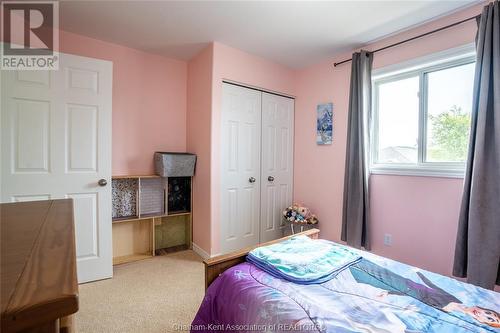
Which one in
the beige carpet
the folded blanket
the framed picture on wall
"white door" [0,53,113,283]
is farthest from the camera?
the framed picture on wall

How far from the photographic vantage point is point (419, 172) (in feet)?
7.55

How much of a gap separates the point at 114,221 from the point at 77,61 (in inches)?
63.6

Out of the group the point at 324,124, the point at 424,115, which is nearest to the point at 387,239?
the point at 424,115

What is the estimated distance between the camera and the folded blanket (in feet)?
4.09

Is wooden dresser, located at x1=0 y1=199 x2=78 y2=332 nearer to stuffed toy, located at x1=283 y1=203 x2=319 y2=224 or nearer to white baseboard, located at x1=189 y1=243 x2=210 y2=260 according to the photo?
white baseboard, located at x1=189 y1=243 x2=210 y2=260

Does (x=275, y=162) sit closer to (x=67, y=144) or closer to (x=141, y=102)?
(x=141, y=102)

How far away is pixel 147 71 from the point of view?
116 inches

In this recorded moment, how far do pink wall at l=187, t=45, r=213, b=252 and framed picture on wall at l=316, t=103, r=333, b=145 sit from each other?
1461 millimetres

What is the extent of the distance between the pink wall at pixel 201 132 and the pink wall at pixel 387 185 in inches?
55.4

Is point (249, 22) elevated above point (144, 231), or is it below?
above

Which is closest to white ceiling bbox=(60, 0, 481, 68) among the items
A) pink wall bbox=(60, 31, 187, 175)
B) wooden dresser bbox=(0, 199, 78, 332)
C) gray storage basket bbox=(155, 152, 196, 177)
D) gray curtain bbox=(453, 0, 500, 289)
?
pink wall bbox=(60, 31, 187, 175)

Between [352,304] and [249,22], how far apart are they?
7.80ft

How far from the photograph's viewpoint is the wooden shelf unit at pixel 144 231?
2.78 m

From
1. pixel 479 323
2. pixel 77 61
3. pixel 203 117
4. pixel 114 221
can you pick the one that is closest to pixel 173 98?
pixel 203 117
